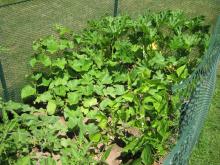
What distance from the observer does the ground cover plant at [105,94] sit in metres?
3.86

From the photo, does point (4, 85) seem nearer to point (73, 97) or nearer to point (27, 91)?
point (27, 91)

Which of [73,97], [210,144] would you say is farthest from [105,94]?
[210,144]

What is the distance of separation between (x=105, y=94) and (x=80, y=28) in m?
1.67

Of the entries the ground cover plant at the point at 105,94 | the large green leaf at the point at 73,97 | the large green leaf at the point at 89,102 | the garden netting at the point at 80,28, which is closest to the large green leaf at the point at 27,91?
the ground cover plant at the point at 105,94

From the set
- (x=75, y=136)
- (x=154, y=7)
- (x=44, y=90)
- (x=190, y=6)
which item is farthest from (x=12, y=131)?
(x=190, y=6)

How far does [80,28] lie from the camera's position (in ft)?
19.4

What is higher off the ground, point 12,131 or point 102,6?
point 102,6

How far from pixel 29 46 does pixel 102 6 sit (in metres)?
2.09

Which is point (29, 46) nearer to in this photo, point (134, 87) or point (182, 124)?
point (134, 87)

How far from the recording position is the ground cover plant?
386 cm

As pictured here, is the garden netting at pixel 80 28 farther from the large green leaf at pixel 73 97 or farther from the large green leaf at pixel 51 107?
the large green leaf at pixel 73 97

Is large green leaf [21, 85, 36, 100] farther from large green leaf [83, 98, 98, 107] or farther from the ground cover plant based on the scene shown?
A: large green leaf [83, 98, 98, 107]

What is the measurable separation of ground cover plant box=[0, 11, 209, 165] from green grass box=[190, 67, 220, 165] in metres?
0.41

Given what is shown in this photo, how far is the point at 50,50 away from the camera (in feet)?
15.0
